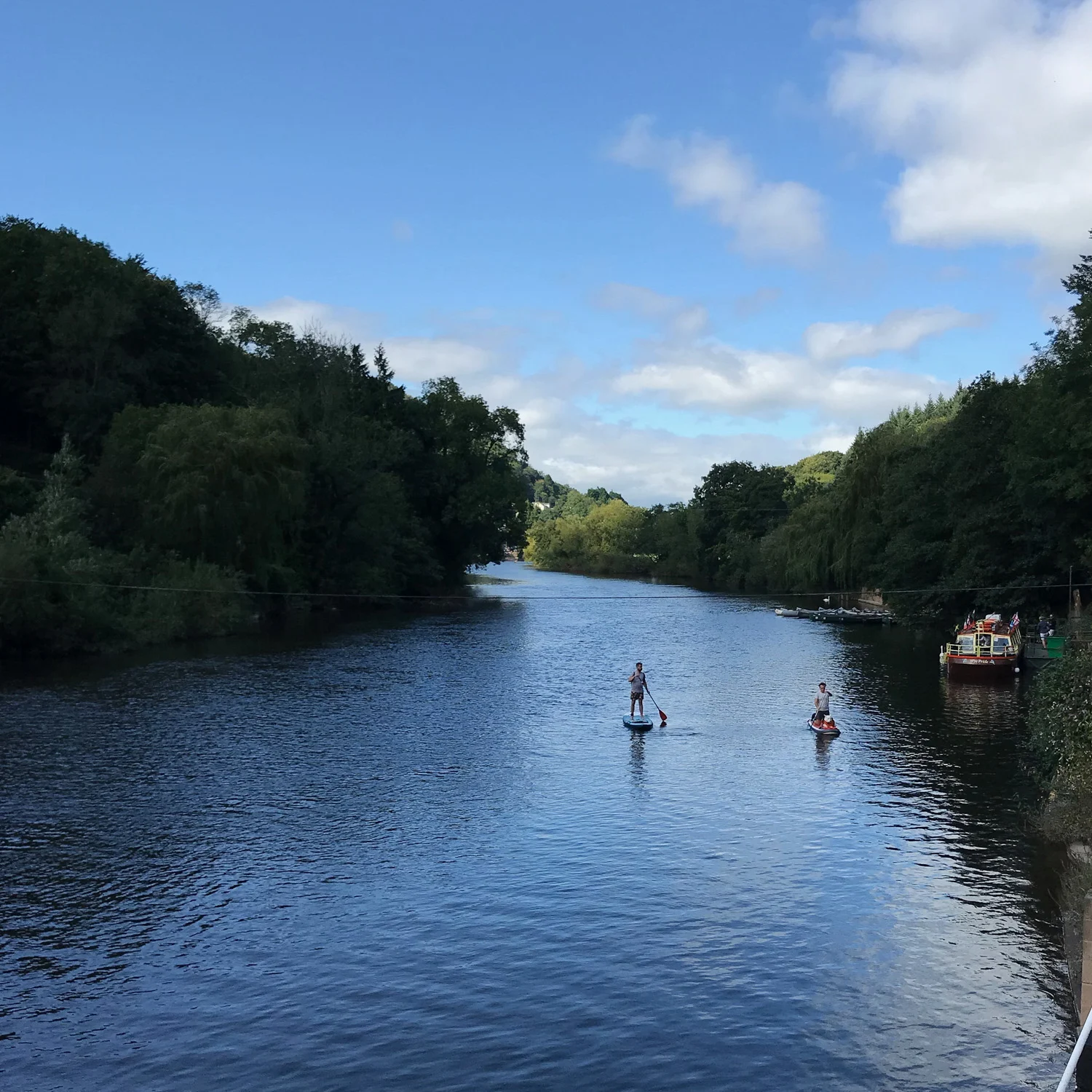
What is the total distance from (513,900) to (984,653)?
3535 centimetres

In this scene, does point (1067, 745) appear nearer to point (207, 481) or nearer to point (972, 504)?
point (972, 504)

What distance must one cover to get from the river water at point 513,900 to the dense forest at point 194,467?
14797 millimetres

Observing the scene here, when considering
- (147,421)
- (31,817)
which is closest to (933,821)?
(31,817)

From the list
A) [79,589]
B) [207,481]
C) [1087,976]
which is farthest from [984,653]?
[207,481]

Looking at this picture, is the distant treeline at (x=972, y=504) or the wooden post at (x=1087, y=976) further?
the distant treeline at (x=972, y=504)

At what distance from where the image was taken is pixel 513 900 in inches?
753

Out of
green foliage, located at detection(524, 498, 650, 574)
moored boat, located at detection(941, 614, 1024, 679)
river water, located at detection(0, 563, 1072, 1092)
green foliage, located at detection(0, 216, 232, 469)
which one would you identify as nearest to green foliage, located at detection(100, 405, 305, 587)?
green foliage, located at detection(0, 216, 232, 469)

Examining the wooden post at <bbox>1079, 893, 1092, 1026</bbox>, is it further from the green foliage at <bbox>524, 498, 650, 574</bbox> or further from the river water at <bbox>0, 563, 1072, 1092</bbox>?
the green foliage at <bbox>524, 498, 650, 574</bbox>

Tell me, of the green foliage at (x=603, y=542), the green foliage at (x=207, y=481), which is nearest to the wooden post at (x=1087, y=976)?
the green foliage at (x=207, y=481)

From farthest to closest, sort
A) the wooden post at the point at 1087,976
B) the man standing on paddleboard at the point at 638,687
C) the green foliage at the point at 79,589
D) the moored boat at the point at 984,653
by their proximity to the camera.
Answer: the moored boat at the point at 984,653 < the green foliage at the point at 79,589 < the man standing on paddleboard at the point at 638,687 < the wooden post at the point at 1087,976

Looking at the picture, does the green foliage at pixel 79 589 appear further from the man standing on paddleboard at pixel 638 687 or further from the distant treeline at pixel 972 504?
the distant treeline at pixel 972 504

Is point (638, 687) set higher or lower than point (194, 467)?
lower

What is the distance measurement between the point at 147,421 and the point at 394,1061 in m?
60.1

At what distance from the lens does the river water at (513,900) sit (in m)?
13.7
